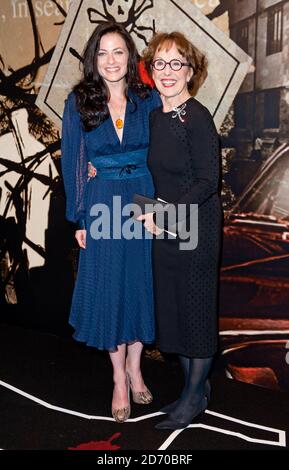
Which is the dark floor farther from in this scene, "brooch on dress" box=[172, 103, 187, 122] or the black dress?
"brooch on dress" box=[172, 103, 187, 122]

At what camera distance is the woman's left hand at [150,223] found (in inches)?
89.1

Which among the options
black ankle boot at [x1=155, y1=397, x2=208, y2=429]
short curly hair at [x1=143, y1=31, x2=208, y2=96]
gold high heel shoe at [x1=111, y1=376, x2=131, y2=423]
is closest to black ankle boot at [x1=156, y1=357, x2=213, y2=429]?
black ankle boot at [x1=155, y1=397, x2=208, y2=429]

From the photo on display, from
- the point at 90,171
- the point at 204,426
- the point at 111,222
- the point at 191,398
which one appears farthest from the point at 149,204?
the point at 204,426

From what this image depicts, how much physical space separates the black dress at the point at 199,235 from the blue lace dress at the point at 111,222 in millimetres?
91

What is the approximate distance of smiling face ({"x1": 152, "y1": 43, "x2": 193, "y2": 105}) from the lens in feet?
7.09

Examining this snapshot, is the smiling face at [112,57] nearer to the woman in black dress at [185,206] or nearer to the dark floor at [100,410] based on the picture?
the woman in black dress at [185,206]

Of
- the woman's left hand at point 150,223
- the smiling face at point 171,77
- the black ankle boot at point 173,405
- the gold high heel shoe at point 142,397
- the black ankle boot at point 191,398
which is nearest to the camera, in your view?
the smiling face at point 171,77

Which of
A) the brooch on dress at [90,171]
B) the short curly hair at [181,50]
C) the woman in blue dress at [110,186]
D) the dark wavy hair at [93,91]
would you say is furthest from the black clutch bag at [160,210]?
the short curly hair at [181,50]

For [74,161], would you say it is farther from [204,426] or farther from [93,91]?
[204,426]

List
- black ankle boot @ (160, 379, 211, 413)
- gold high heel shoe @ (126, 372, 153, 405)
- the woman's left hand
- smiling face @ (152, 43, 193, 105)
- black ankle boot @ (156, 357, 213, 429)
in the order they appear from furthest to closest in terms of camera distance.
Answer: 1. gold high heel shoe @ (126, 372, 153, 405)
2. black ankle boot @ (160, 379, 211, 413)
3. black ankle boot @ (156, 357, 213, 429)
4. the woman's left hand
5. smiling face @ (152, 43, 193, 105)

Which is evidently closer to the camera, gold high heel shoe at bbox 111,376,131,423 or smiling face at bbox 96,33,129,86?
smiling face at bbox 96,33,129,86

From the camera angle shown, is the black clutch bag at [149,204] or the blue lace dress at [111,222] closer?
the black clutch bag at [149,204]

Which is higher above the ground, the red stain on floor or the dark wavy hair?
the dark wavy hair

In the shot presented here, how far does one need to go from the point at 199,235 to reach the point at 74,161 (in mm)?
615
